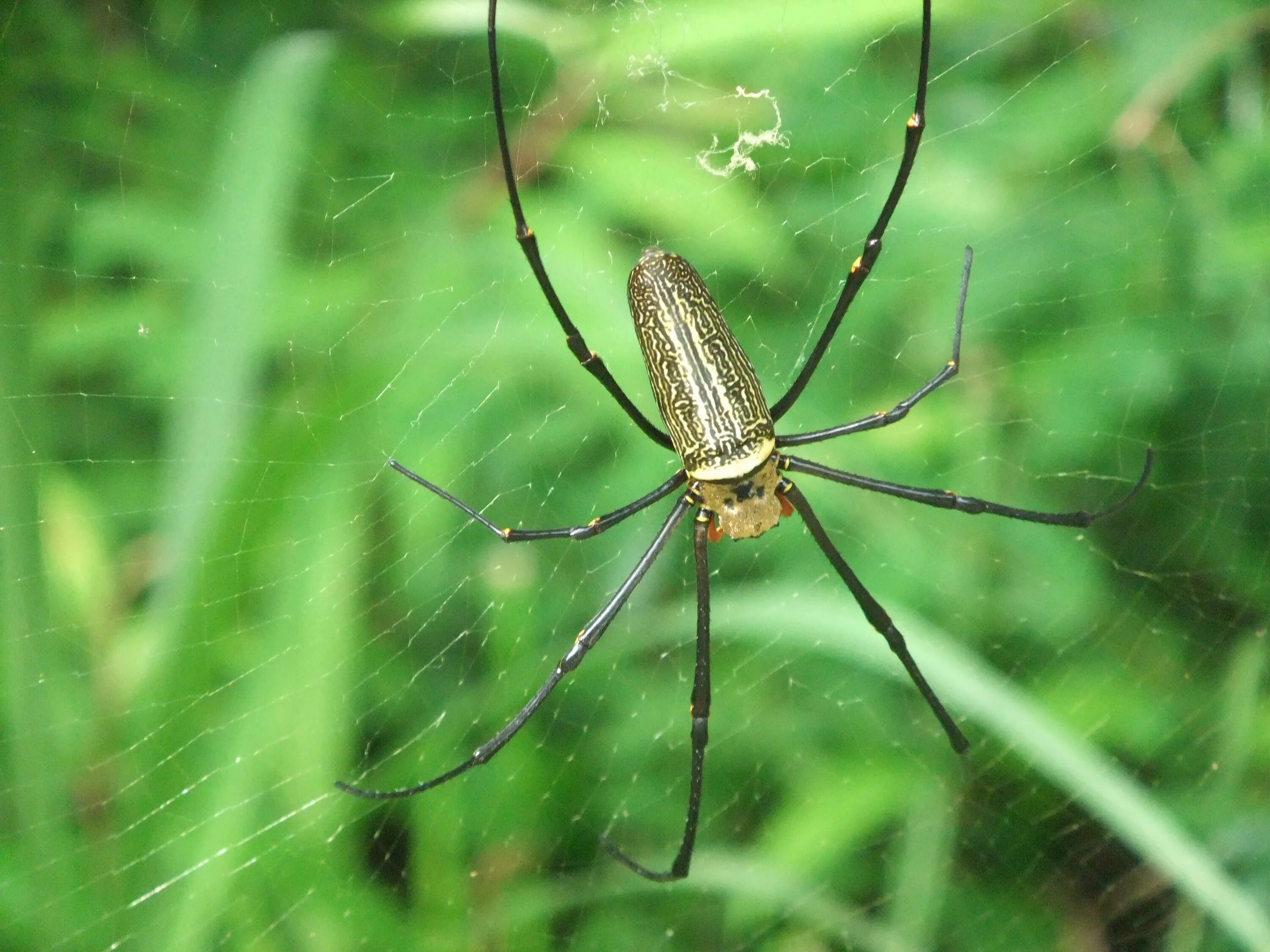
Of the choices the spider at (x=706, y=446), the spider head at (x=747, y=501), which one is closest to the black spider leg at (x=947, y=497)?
the spider at (x=706, y=446)

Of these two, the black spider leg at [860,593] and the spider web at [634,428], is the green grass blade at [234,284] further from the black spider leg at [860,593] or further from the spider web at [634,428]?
the black spider leg at [860,593]

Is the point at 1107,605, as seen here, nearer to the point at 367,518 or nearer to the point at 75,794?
the point at 367,518

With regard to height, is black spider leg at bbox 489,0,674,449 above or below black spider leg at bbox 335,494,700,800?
above

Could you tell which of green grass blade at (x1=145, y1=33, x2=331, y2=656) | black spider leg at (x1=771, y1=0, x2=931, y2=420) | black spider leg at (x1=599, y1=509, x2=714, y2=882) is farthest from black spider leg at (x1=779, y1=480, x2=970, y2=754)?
green grass blade at (x1=145, y1=33, x2=331, y2=656)

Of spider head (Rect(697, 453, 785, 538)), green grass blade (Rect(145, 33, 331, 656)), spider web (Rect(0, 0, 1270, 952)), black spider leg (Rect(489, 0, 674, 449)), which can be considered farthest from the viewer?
spider web (Rect(0, 0, 1270, 952))

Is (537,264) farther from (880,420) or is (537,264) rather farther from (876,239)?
(880,420)

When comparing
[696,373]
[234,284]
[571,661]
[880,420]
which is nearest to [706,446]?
[696,373]

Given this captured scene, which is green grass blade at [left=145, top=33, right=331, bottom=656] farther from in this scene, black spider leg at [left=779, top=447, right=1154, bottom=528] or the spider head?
black spider leg at [left=779, top=447, right=1154, bottom=528]
